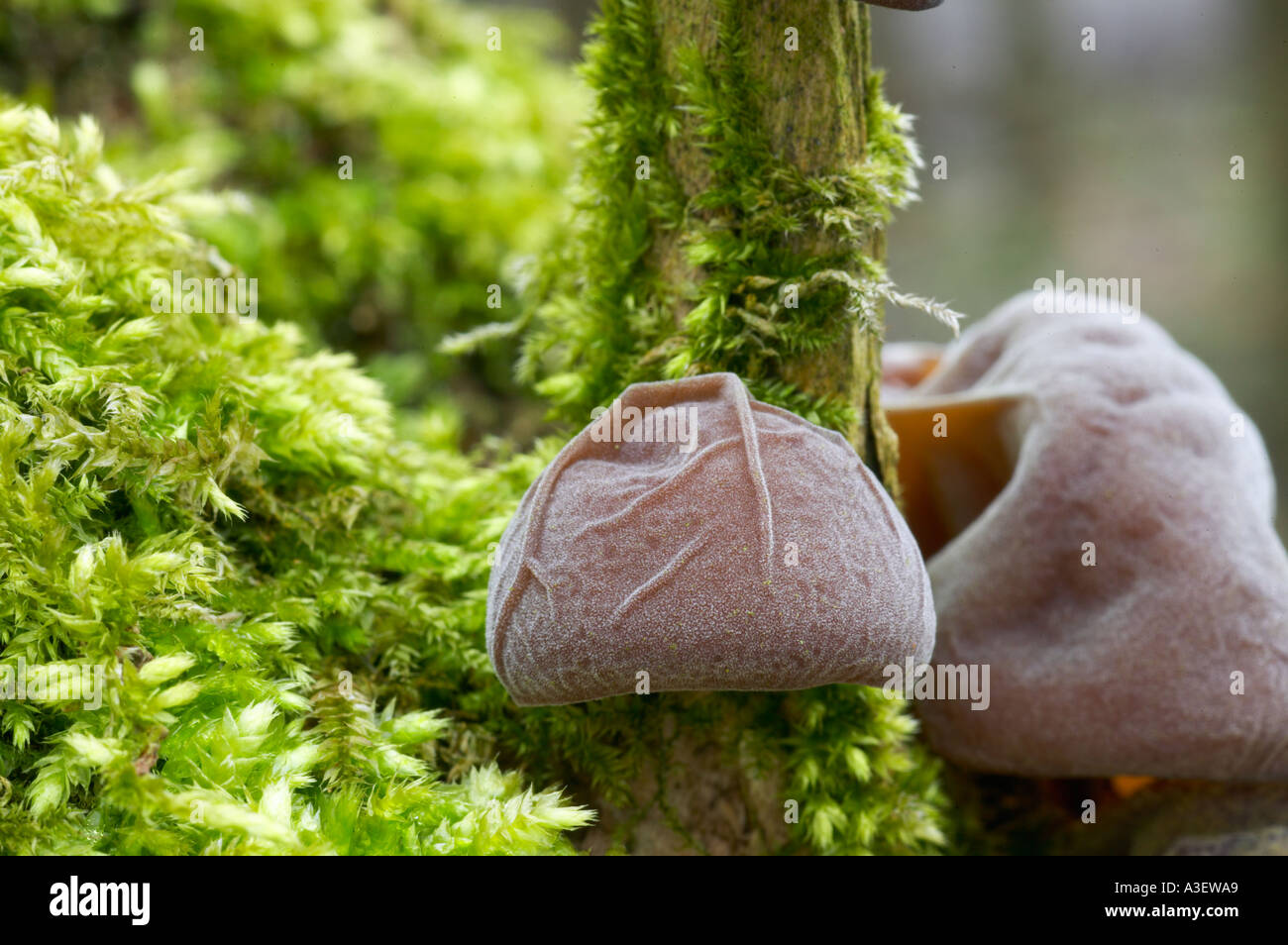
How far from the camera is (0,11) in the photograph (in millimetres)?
3260

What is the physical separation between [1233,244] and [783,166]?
615cm

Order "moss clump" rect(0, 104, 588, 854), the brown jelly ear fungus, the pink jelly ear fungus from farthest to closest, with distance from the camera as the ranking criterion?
the pink jelly ear fungus < "moss clump" rect(0, 104, 588, 854) < the brown jelly ear fungus

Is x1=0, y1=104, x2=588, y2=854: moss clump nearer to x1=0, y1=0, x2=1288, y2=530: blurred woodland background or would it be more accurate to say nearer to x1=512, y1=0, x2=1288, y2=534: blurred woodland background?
x1=0, y1=0, x2=1288, y2=530: blurred woodland background

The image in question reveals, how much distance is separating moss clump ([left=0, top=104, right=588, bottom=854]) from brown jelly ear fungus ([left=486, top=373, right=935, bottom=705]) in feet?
1.02

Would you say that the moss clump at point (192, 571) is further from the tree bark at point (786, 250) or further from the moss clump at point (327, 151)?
the moss clump at point (327, 151)

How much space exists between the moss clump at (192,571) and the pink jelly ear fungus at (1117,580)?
3.22 feet

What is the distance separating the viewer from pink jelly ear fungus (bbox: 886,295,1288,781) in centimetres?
185

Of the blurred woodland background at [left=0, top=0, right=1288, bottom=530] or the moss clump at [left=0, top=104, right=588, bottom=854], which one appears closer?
the moss clump at [left=0, top=104, right=588, bottom=854]

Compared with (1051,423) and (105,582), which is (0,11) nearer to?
(105,582)

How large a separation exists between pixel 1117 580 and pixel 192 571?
5.72 ft

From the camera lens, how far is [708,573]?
1.40 m

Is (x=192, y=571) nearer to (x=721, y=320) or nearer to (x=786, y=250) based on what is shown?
(x=721, y=320)

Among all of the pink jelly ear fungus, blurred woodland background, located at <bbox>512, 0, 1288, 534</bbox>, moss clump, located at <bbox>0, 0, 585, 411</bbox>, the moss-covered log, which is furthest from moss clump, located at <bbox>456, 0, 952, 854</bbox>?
blurred woodland background, located at <bbox>512, 0, 1288, 534</bbox>
